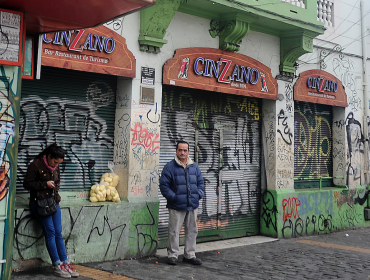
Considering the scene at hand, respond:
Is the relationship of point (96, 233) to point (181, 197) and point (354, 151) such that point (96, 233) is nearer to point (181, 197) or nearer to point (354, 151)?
point (181, 197)

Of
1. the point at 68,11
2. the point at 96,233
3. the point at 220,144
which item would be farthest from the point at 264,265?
the point at 68,11

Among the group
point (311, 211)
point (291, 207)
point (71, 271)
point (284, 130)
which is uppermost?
point (284, 130)

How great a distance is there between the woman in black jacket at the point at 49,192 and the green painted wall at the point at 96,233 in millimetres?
360

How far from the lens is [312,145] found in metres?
11.2

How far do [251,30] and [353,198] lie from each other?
5225 mm

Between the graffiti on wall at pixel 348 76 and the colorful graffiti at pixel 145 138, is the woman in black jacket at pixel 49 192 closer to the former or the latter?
the colorful graffiti at pixel 145 138

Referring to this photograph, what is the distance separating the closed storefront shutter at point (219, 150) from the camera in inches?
331

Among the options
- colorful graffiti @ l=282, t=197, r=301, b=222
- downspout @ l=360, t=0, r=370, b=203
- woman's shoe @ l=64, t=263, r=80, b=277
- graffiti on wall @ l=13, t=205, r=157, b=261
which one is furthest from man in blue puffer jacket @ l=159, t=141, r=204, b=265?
downspout @ l=360, t=0, r=370, b=203

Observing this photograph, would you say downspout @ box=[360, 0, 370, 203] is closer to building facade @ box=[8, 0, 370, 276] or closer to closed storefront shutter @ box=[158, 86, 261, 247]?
building facade @ box=[8, 0, 370, 276]

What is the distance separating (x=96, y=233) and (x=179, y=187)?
4.75ft

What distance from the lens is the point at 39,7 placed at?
4906 mm

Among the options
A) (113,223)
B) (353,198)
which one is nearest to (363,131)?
(353,198)

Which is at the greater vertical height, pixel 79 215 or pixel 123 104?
pixel 123 104

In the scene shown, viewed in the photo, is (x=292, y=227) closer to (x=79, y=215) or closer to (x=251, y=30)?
(x=251, y=30)
